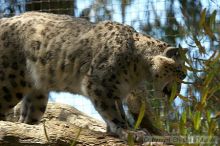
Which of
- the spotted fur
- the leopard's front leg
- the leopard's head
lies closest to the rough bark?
the leopard's front leg

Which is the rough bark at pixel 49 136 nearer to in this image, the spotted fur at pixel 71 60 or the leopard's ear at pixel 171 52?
the spotted fur at pixel 71 60

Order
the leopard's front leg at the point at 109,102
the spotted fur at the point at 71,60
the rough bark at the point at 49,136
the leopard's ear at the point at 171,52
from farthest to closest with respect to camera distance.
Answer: the leopard's ear at the point at 171,52
the spotted fur at the point at 71,60
the leopard's front leg at the point at 109,102
the rough bark at the point at 49,136

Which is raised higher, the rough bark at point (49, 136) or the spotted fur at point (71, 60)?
the spotted fur at point (71, 60)

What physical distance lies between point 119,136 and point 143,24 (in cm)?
261

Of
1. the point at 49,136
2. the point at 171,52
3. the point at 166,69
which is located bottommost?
the point at 49,136

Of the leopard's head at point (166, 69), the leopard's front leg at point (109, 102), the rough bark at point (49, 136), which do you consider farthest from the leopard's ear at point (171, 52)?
the rough bark at point (49, 136)

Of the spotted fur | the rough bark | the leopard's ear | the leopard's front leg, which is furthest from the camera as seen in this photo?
the leopard's ear

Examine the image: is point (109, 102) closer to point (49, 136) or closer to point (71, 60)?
point (71, 60)

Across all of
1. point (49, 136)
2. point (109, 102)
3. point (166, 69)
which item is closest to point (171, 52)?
point (166, 69)

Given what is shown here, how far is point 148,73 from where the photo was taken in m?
4.04

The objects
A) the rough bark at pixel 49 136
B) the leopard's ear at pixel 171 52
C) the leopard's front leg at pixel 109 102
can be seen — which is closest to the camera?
the rough bark at pixel 49 136

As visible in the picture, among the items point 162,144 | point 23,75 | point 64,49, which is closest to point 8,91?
point 23,75

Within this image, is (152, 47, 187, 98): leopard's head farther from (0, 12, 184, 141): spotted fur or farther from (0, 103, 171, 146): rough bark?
(0, 103, 171, 146): rough bark

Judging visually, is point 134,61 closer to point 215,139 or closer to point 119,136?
point 119,136
